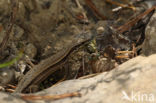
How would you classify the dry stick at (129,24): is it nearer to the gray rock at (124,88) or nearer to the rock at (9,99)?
the gray rock at (124,88)

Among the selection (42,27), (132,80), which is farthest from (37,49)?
(132,80)

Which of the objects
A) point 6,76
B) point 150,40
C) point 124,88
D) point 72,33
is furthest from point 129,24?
point 6,76

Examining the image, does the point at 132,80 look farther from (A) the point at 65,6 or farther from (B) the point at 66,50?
(A) the point at 65,6

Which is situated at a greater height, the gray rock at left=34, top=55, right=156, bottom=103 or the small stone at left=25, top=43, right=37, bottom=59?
the small stone at left=25, top=43, right=37, bottom=59

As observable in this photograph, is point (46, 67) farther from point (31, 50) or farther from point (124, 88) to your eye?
point (124, 88)

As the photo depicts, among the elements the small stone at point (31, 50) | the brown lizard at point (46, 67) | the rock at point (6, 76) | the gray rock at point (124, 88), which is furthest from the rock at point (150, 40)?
the rock at point (6, 76)

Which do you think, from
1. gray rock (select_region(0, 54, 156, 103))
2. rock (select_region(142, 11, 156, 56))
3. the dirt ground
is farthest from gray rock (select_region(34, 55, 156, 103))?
the dirt ground

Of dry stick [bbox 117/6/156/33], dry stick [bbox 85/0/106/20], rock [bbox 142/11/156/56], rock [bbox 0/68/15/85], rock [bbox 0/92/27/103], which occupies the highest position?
dry stick [bbox 85/0/106/20]

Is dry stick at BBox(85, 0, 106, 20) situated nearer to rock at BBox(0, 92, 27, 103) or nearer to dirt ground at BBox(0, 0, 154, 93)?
dirt ground at BBox(0, 0, 154, 93)
